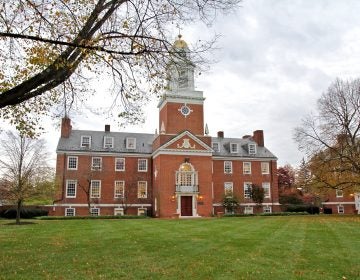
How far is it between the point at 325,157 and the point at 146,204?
19.7 meters

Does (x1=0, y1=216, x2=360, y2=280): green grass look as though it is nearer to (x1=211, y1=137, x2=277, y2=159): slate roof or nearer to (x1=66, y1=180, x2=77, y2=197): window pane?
(x1=66, y1=180, x2=77, y2=197): window pane

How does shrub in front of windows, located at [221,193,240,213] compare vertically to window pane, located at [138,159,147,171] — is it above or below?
below

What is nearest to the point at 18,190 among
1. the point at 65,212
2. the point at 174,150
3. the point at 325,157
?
the point at 65,212

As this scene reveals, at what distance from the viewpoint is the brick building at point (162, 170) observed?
38.0 m

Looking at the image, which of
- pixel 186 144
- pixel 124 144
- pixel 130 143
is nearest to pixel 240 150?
pixel 186 144

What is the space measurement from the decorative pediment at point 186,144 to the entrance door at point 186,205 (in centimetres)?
513

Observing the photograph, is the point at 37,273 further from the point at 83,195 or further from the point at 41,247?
the point at 83,195

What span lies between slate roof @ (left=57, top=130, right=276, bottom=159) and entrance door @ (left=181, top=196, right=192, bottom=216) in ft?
25.6

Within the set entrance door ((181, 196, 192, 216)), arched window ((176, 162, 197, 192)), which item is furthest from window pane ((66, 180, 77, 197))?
entrance door ((181, 196, 192, 216))

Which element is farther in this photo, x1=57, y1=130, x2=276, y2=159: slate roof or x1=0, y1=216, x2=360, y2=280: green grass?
x1=57, y1=130, x2=276, y2=159: slate roof

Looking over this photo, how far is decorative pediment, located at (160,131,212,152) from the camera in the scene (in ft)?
125

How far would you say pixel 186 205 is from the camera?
3797cm

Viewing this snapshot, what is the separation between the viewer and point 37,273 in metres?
7.95

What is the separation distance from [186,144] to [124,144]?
28.5 feet
